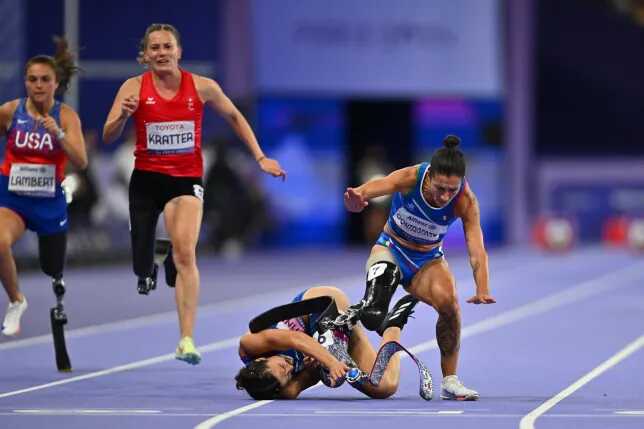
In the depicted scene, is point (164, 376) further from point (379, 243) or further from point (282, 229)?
point (282, 229)

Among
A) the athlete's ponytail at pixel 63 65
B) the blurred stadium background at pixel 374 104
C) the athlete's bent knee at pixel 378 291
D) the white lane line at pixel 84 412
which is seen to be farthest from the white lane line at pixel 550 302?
the blurred stadium background at pixel 374 104

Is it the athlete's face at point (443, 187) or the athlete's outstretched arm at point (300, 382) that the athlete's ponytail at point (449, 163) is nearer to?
the athlete's face at point (443, 187)

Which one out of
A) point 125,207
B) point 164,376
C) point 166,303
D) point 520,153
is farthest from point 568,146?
point 164,376

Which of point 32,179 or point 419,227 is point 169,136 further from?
→ point 419,227

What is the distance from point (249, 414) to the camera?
30.0 ft

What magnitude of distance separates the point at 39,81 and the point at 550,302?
326 inches

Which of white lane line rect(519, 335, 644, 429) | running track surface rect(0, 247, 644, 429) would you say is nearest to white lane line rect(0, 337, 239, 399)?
running track surface rect(0, 247, 644, 429)

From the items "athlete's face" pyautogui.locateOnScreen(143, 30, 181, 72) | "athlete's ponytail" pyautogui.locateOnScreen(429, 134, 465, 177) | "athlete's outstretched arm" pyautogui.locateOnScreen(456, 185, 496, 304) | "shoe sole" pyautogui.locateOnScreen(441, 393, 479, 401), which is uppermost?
"athlete's face" pyautogui.locateOnScreen(143, 30, 181, 72)

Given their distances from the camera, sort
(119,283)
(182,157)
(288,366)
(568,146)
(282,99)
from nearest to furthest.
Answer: (288,366), (182,157), (119,283), (282,99), (568,146)

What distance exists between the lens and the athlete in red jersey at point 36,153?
11367 millimetres

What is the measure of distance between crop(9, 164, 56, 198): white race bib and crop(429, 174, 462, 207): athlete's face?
2861 mm

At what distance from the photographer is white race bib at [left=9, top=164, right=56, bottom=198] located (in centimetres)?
1138

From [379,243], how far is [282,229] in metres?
19.9

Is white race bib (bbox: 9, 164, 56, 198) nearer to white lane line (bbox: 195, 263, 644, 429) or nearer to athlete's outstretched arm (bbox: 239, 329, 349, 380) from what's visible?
athlete's outstretched arm (bbox: 239, 329, 349, 380)
